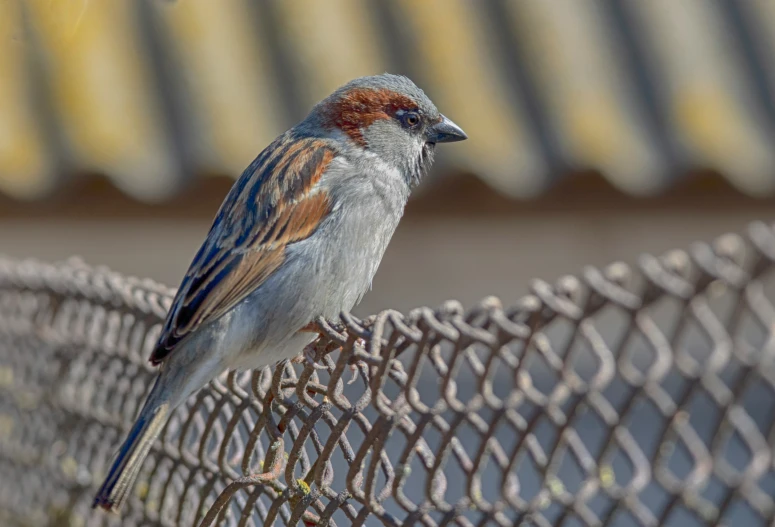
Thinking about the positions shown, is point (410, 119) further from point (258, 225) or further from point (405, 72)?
point (405, 72)

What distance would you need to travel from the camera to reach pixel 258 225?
254 cm

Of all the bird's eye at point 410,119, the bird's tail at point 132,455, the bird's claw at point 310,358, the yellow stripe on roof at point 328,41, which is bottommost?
the bird's tail at point 132,455

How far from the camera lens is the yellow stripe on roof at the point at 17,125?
407cm

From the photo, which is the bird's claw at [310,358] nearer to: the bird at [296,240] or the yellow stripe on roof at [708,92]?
the bird at [296,240]

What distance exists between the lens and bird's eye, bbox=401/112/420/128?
2883mm

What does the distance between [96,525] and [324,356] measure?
0.95m

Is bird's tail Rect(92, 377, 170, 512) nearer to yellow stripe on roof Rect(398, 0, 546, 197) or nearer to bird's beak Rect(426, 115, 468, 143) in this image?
bird's beak Rect(426, 115, 468, 143)

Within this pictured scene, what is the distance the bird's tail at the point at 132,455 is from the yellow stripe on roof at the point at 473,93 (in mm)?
2072

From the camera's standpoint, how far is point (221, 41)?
175 inches

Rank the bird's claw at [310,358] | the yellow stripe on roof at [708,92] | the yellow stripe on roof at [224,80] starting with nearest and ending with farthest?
the bird's claw at [310,358] → the yellow stripe on roof at [708,92] → the yellow stripe on roof at [224,80]

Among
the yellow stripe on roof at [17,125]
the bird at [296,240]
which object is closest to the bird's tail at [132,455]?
the bird at [296,240]

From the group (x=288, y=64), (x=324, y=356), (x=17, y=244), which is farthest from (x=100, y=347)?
(x=288, y=64)

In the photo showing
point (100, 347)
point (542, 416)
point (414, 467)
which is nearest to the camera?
point (542, 416)

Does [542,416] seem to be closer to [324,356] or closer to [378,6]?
[324,356]
